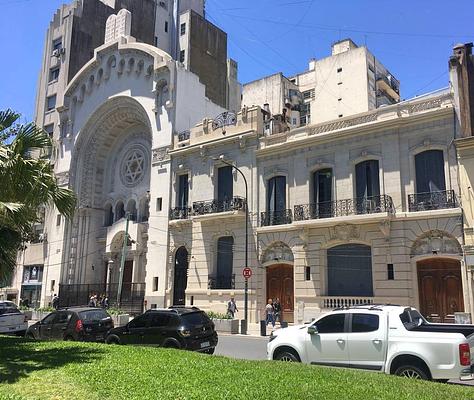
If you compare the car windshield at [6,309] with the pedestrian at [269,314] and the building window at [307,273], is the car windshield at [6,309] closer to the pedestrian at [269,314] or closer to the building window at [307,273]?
the pedestrian at [269,314]

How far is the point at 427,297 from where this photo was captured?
23.2 metres

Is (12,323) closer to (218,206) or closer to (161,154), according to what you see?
(218,206)

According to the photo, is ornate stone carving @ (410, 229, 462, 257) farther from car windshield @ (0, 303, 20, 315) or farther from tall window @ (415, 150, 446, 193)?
car windshield @ (0, 303, 20, 315)

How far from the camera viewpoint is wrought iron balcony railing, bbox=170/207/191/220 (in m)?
33.8

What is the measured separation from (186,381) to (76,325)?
10.5m

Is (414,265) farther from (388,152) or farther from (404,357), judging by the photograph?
(404,357)

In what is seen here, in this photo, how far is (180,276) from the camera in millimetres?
33969

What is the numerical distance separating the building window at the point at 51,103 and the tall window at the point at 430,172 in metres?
41.8

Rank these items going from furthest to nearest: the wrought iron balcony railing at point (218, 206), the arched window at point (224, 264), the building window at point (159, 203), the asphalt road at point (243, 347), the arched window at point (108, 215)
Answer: the arched window at point (108, 215) < the building window at point (159, 203) < the arched window at point (224, 264) < the wrought iron balcony railing at point (218, 206) < the asphalt road at point (243, 347)

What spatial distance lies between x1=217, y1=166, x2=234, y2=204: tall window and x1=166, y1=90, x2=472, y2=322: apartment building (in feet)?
0.25

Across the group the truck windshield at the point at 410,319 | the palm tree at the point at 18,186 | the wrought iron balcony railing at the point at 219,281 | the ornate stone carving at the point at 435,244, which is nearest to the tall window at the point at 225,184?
the wrought iron balcony railing at the point at 219,281

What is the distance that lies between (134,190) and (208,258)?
529 inches

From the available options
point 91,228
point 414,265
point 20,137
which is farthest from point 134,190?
point 20,137

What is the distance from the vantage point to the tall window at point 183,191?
1364 inches
